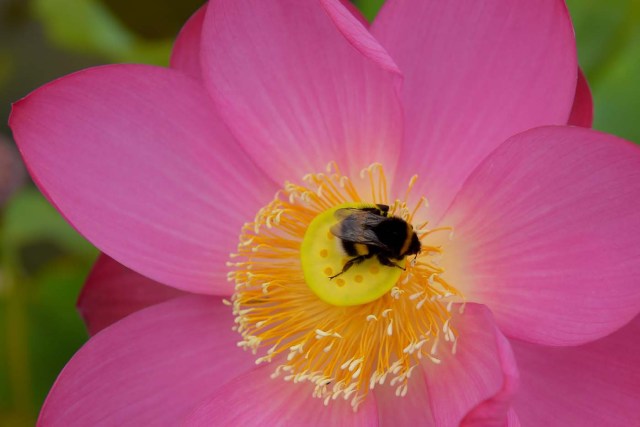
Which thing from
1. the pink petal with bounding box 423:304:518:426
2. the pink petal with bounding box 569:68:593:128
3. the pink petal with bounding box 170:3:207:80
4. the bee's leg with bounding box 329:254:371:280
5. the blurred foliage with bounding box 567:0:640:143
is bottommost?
the blurred foliage with bounding box 567:0:640:143

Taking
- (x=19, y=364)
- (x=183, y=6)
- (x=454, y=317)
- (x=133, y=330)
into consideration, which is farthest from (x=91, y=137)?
(x=183, y=6)

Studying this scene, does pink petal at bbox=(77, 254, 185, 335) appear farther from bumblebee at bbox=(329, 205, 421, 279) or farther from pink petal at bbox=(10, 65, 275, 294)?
bumblebee at bbox=(329, 205, 421, 279)

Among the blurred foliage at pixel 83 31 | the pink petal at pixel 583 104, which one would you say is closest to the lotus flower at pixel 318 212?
the pink petal at pixel 583 104

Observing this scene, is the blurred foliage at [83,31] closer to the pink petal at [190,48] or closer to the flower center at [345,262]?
the pink petal at [190,48]

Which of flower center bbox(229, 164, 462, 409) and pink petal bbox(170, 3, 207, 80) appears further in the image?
pink petal bbox(170, 3, 207, 80)

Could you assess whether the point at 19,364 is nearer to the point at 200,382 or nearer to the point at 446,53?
the point at 200,382

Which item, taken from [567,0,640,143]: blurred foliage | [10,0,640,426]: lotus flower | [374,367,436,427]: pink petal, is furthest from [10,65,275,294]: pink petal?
[567,0,640,143]: blurred foliage

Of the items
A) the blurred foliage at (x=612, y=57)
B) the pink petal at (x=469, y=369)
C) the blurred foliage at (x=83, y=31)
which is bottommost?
the blurred foliage at (x=612, y=57)

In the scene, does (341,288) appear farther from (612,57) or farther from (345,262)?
(612,57)
